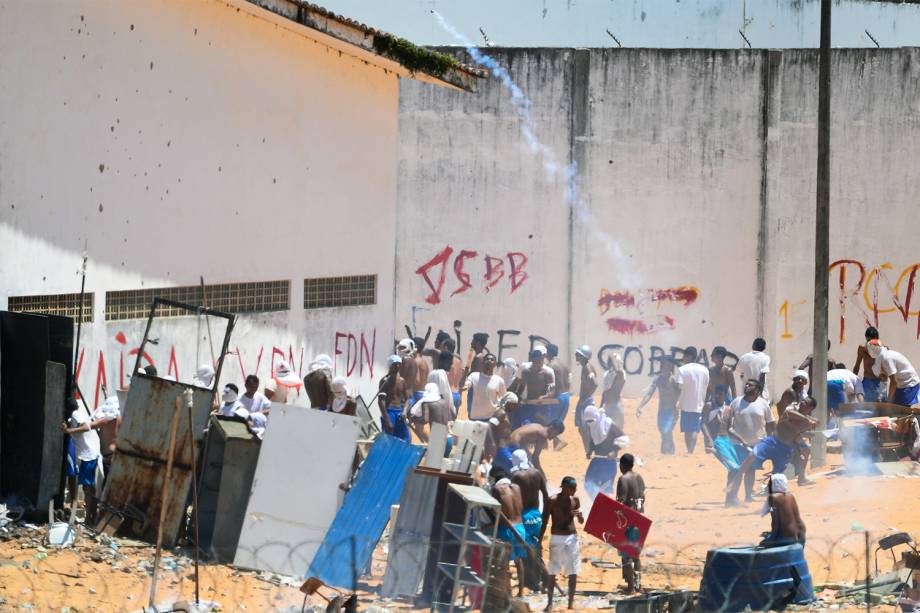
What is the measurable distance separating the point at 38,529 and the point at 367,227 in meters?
8.62

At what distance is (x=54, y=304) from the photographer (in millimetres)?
14133

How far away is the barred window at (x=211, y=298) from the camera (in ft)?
49.4

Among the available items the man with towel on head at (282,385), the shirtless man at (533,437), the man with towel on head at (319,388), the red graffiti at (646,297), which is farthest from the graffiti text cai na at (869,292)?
the man with towel on head at (319,388)

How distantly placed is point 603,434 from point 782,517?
364cm

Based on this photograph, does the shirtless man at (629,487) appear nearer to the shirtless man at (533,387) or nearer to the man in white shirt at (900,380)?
the shirtless man at (533,387)

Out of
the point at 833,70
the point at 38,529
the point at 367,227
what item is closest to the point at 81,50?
the point at 38,529

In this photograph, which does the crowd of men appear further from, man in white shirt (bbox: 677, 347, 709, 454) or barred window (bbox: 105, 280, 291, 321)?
barred window (bbox: 105, 280, 291, 321)

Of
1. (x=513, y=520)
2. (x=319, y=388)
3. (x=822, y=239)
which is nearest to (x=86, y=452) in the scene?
(x=319, y=388)

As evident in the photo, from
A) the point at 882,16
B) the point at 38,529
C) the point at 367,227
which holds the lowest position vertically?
the point at 38,529

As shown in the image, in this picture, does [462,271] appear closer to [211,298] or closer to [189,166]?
[211,298]

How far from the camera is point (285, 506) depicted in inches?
494

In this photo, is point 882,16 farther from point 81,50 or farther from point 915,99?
point 81,50

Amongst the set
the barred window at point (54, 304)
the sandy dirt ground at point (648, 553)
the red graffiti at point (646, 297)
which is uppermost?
the red graffiti at point (646, 297)

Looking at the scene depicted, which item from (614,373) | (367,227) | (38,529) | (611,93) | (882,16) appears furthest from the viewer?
(882,16)
